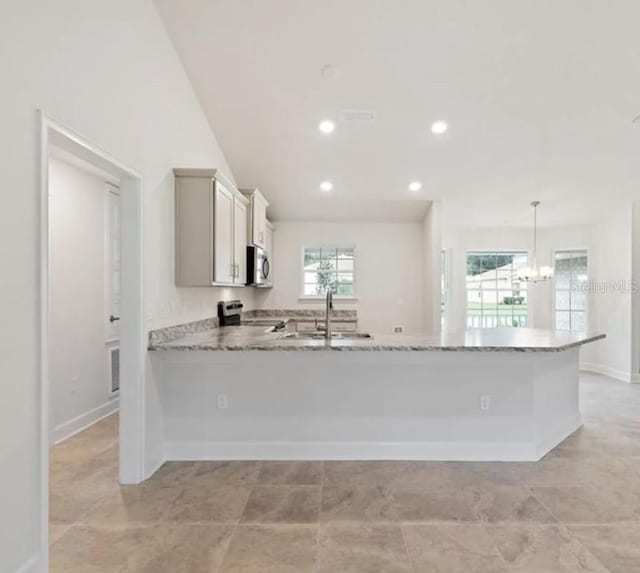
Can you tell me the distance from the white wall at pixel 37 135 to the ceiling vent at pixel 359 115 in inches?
65.1

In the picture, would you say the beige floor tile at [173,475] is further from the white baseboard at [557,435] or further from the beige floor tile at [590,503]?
the white baseboard at [557,435]

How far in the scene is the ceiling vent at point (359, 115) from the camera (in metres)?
4.12

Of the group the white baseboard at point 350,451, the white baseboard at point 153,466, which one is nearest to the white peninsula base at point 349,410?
the white baseboard at point 350,451

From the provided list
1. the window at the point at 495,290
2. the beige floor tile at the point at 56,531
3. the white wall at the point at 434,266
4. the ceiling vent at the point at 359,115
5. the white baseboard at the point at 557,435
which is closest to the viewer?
the beige floor tile at the point at 56,531

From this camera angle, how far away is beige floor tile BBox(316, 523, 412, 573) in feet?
6.83

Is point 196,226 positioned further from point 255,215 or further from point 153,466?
point 153,466

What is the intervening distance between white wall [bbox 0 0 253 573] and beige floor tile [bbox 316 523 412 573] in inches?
53.5

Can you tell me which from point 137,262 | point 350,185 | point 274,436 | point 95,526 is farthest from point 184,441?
point 350,185

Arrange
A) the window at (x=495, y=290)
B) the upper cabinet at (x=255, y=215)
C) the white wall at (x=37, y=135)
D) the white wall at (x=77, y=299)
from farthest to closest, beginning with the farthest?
the window at (x=495, y=290) < the upper cabinet at (x=255, y=215) < the white wall at (x=77, y=299) < the white wall at (x=37, y=135)

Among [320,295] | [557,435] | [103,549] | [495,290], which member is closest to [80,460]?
[103,549]

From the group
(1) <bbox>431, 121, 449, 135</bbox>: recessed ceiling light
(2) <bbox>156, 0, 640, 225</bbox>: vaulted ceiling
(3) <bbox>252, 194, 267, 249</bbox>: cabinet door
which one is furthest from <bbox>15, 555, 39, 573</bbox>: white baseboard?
(1) <bbox>431, 121, 449, 135</bbox>: recessed ceiling light

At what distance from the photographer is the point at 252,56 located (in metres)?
3.53

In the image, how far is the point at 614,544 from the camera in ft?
7.41

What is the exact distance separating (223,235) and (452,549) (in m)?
2.91
